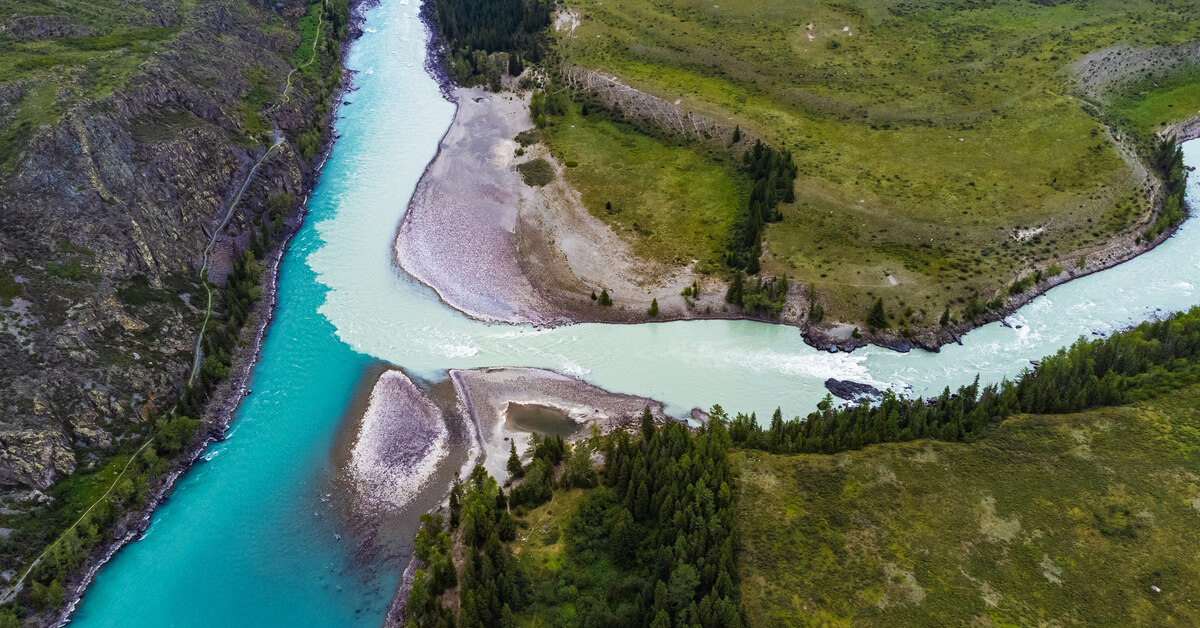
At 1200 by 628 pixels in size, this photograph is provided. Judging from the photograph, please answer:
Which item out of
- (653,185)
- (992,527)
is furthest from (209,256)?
(992,527)

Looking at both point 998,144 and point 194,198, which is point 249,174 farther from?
point 998,144

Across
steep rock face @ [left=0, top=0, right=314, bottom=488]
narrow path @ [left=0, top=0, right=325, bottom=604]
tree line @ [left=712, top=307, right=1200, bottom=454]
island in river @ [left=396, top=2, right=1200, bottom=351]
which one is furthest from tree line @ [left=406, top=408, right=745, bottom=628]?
steep rock face @ [left=0, top=0, right=314, bottom=488]

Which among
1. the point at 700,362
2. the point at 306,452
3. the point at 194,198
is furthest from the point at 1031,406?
the point at 194,198

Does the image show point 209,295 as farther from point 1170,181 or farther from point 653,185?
point 1170,181

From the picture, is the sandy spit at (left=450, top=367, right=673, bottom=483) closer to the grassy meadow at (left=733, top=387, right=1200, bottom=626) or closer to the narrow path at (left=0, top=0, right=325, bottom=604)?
the grassy meadow at (left=733, top=387, right=1200, bottom=626)

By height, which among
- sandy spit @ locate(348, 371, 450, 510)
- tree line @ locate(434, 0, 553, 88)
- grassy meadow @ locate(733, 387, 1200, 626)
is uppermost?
tree line @ locate(434, 0, 553, 88)

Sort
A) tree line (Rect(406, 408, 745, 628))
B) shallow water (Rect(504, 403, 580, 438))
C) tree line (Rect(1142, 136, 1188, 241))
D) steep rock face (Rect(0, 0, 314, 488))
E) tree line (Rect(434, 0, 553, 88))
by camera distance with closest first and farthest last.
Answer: tree line (Rect(406, 408, 745, 628)), steep rock face (Rect(0, 0, 314, 488)), shallow water (Rect(504, 403, 580, 438)), tree line (Rect(1142, 136, 1188, 241)), tree line (Rect(434, 0, 553, 88))
